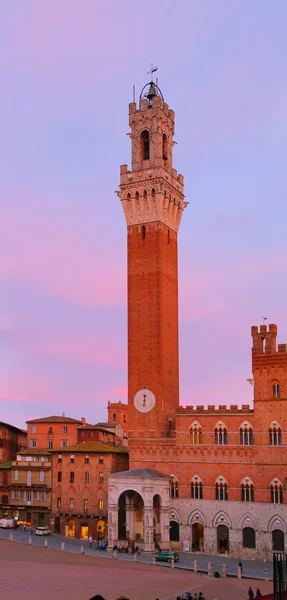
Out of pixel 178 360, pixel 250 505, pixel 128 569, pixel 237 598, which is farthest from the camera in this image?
pixel 178 360

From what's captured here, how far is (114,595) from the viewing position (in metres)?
38.3

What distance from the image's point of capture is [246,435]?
59188mm

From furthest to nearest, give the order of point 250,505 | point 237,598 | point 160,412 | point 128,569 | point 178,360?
point 178,360
point 160,412
point 250,505
point 128,569
point 237,598

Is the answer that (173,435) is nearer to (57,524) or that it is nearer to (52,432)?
(57,524)

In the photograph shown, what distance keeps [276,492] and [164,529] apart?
10.4m

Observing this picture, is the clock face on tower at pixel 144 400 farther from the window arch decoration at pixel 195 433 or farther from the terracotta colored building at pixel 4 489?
the terracotta colored building at pixel 4 489

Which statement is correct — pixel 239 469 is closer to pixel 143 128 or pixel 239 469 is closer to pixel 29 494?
pixel 29 494

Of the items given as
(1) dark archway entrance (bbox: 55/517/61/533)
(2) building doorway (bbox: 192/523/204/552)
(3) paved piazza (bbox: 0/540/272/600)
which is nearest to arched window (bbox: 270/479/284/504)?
(2) building doorway (bbox: 192/523/204/552)

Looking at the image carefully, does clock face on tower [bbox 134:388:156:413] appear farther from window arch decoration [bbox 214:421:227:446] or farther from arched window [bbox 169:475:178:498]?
window arch decoration [bbox 214:421:227:446]

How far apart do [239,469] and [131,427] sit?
1147 cm

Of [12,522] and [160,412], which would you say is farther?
[12,522]

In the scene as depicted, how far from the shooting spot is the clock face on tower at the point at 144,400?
64.8m

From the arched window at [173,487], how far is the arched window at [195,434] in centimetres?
380

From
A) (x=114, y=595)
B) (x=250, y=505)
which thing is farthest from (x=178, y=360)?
(x=114, y=595)
